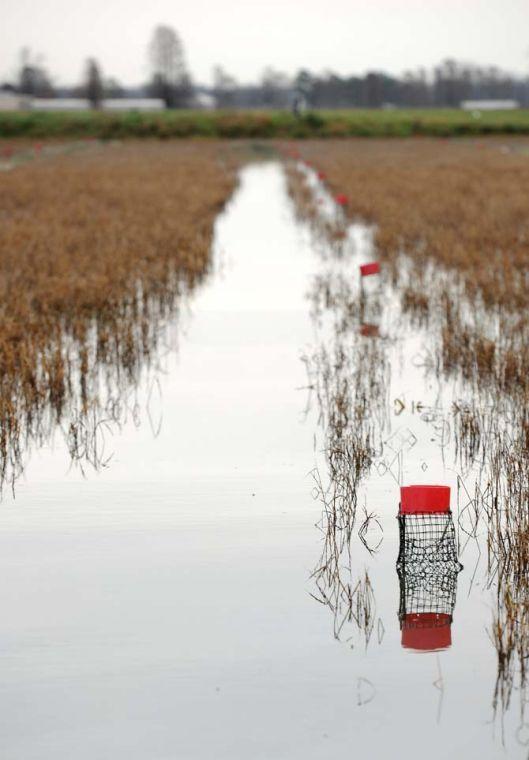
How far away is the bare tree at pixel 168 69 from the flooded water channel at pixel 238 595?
420 feet

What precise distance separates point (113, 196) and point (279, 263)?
976 cm

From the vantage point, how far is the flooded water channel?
4.09 metres

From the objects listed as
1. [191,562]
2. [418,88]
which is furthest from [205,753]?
[418,88]

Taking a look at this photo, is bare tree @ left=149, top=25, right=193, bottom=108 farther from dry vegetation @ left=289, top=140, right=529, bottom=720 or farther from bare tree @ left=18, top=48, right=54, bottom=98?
dry vegetation @ left=289, top=140, right=529, bottom=720

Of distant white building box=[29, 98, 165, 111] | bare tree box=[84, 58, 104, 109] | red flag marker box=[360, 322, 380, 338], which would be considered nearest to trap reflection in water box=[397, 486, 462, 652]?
red flag marker box=[360, 322, 380, 338]

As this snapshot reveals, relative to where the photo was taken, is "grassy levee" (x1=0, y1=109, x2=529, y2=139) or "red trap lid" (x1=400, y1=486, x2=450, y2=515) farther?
"grassy levee" (x1=0, y1=109, x2=529, y2=139)

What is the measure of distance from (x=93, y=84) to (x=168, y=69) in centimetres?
859

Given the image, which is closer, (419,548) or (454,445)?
(419,548)

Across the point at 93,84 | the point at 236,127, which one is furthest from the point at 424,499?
the point at 93,84

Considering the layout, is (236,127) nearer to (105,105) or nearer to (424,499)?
(105,105)

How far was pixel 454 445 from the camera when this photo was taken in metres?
7.68

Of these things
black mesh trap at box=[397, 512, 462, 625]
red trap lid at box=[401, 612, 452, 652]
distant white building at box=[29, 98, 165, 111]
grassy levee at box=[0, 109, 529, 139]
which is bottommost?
red trap lid at box=[401, 612, 452, 652]

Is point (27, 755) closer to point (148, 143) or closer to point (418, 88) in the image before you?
point (148, 143)

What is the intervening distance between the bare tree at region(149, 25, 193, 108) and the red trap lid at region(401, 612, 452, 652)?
13107cm
